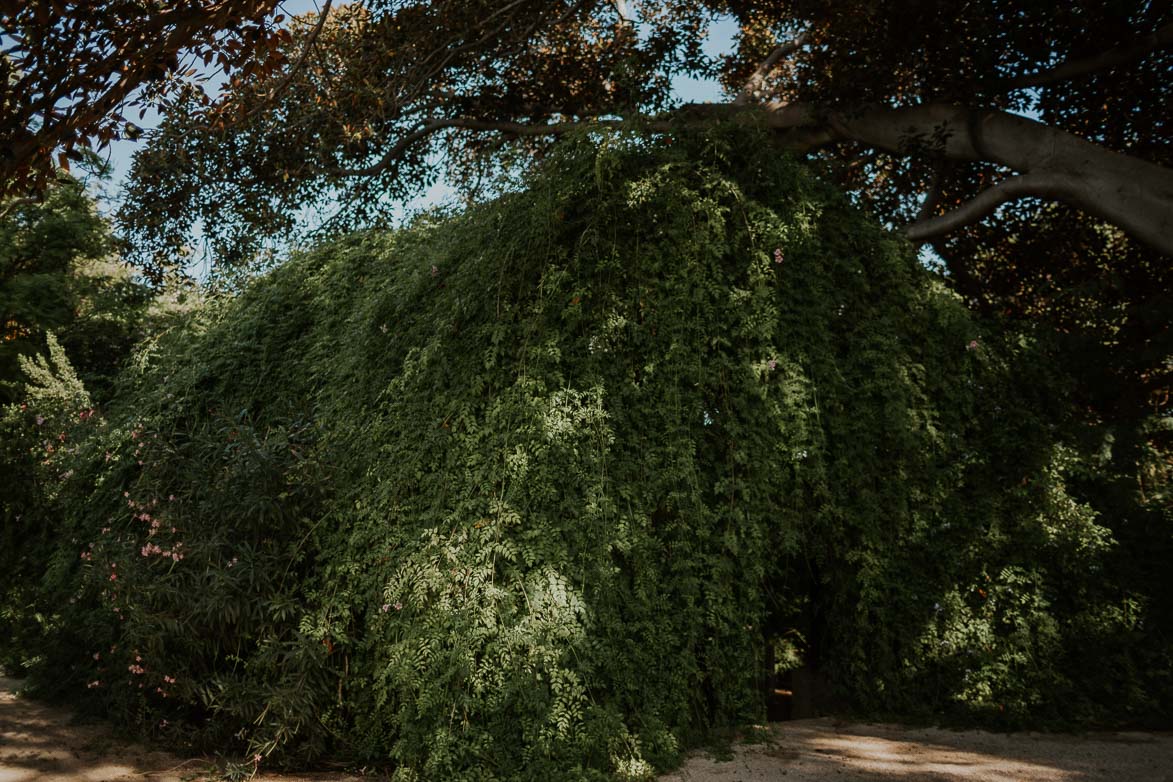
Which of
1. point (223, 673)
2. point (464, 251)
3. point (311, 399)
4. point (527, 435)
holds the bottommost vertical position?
point (223, 673)

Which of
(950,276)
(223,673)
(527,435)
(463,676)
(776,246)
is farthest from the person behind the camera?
(950,276)

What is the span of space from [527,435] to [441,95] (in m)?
6.93

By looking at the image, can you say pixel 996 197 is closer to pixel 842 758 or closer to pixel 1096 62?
pixel 1096 62

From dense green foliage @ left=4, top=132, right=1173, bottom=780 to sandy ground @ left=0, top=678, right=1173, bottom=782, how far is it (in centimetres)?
26

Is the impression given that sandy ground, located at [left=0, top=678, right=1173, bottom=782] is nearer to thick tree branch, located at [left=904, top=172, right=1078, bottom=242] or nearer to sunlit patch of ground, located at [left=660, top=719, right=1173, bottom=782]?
sunlit patch of ground, located at [left=660, top=719, right=1173, bottom=782]

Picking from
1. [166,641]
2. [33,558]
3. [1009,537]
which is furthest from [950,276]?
[33,558]

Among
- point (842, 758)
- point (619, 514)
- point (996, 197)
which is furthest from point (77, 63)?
point (996, 197)

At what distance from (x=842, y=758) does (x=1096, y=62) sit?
6.44 meters

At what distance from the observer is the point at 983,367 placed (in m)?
6.50

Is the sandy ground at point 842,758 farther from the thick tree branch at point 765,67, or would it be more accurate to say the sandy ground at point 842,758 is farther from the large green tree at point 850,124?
the thick tree branch at point 765,67

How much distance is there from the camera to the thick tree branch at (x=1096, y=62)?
24.1 feet

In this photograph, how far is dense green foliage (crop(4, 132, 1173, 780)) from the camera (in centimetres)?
477

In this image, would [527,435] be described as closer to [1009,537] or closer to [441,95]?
[1009,537]

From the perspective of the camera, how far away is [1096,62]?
763 cm
